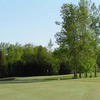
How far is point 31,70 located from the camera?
341ft

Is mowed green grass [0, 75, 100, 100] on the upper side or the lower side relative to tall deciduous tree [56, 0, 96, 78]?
lower

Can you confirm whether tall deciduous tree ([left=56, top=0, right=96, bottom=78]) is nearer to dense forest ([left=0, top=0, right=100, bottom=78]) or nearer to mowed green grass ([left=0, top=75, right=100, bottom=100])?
dense forest ([left=0, top=0, right=100, bottom=78])

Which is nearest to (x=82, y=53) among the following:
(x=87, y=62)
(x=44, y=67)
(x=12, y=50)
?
(x=87, y=62)

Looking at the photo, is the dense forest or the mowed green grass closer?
the mowed green grass

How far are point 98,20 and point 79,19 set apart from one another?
621cm

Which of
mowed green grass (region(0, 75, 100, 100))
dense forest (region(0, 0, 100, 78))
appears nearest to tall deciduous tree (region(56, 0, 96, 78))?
A: dense forest (region(0, 0, 100, 78))

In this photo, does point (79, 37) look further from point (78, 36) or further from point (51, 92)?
point (51, 92)

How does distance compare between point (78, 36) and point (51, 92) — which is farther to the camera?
point (78, 36)

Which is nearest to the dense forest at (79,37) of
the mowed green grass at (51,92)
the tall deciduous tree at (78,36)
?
the tall deciduous tree at (78,36)

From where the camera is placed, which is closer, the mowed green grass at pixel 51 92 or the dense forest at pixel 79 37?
the mowed green grass at pixel 51 92

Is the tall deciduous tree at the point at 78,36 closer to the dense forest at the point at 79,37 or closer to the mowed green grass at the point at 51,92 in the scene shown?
the dense forest at the point at 79,37

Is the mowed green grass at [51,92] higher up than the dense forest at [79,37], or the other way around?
the dense forest at [79,37]

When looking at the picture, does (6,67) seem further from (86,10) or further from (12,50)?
(86,10)

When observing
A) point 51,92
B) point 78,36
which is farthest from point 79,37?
point 51,92
